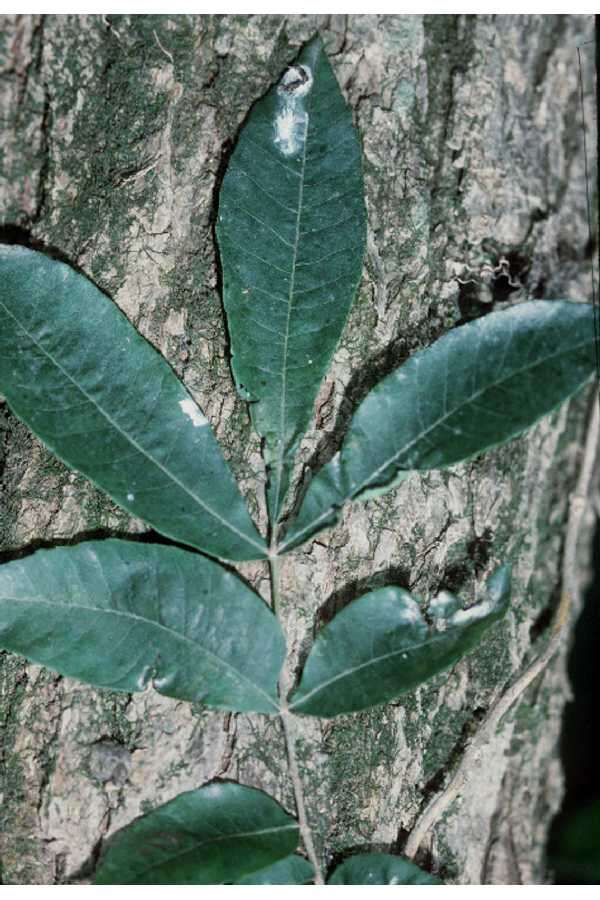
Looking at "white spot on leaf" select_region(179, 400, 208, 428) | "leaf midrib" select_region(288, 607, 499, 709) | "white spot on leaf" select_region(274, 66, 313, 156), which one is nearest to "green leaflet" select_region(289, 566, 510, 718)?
"leaf midrib" select_region(288, 607, 499, 709)

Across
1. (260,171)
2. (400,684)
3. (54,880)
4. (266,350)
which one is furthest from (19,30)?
(54,880)

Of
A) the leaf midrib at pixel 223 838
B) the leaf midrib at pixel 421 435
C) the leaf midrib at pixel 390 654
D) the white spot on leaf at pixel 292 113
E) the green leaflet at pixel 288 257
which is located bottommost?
the leaf midrib at pixel 223 838

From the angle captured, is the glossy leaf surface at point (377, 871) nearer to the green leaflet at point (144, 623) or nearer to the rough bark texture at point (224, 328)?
the rough bark texture at point (224, 328)

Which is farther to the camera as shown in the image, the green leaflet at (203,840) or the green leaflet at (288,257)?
the green leaflet at (288,257)

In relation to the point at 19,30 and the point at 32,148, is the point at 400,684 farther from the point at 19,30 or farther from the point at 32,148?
the point at 19,30

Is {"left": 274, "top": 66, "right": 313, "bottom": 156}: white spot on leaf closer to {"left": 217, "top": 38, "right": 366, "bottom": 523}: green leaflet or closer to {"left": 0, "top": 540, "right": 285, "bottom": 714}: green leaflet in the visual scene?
{"left": 217, "top": 38, "right": 366, "bottom": 523}: green leaflet

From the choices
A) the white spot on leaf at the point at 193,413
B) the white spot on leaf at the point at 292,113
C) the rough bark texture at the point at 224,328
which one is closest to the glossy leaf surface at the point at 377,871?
the rough bark texture at the point at 224,328
